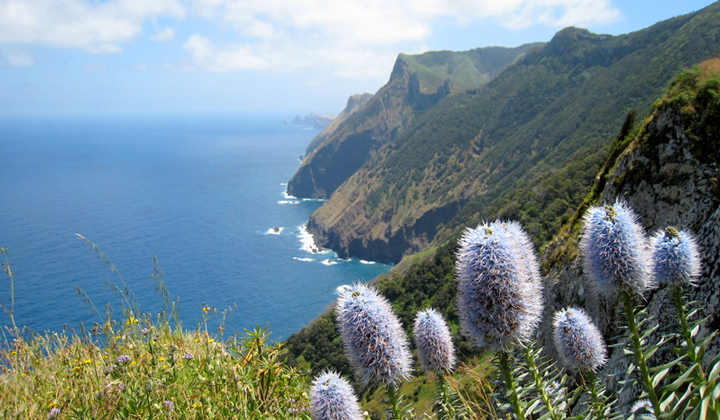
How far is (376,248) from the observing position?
148625 mm

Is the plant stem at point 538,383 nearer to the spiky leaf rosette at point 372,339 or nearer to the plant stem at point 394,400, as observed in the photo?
the spiky leaf rosette at point 372,339

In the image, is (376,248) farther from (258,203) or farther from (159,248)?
(159,248)

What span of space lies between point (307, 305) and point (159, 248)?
44.3m

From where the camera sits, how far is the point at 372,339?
4.29m

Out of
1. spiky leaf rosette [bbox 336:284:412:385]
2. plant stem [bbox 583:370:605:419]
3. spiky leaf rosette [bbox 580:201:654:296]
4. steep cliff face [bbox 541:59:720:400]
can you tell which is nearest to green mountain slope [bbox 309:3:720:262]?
steep cliff face [bbox 541:59:720:400]

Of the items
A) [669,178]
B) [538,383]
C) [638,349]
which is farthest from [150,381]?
[669,178]

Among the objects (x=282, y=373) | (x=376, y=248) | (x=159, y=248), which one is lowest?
(x=376, y=248)

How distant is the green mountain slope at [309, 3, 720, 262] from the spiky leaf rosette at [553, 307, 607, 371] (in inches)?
2248

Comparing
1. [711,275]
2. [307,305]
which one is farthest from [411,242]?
[711,275]

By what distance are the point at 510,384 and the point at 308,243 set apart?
139814 mm

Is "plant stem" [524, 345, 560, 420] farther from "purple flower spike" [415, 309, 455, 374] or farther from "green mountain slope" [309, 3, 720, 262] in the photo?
"green mountain slope" [309, 3, 720, 262]

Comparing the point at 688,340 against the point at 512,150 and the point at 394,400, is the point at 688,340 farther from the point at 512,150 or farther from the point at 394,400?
the point at 512,150

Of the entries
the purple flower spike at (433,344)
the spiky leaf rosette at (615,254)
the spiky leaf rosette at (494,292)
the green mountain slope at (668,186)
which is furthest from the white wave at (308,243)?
the spiky leaf rosette at (494,292)

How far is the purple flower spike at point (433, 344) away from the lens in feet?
16.5
